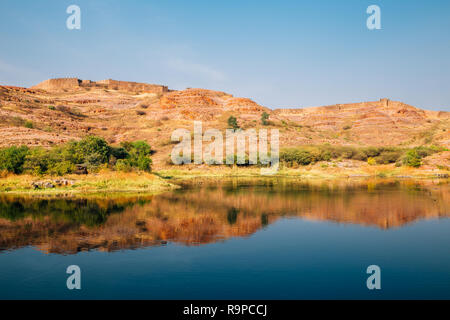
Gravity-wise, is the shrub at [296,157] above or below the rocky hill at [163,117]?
below

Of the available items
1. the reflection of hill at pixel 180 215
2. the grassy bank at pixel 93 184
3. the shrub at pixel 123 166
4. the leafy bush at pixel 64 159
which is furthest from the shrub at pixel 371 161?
the shrub at pixel 123 166

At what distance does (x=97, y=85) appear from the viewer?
161000mm

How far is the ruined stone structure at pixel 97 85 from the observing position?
154 meters

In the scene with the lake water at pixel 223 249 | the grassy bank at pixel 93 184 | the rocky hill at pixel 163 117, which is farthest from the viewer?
the rocky hill at pixel 163 117

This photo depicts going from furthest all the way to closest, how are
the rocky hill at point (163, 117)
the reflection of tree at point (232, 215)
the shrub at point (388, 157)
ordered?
1. the rocky hill at point (163, 117)
2. the shrub at point (388, 157)
3. the reflection of tree at point (232, 215)

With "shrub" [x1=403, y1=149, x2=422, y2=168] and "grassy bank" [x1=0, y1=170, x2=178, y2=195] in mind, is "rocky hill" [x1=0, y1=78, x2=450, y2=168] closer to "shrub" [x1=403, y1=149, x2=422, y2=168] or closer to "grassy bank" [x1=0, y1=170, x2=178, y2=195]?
"grassy bank" [x1=0, y1=170, x2=178, y2=195]

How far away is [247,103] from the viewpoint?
4924 inches

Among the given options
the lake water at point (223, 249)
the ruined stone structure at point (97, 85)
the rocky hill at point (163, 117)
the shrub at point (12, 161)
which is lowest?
the lake water at point (223, 249)

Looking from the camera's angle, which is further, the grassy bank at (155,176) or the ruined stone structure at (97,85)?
the ruined stone structure at (97,85)

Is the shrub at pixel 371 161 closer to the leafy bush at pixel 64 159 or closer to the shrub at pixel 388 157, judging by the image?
the shrub at pixel 388 157

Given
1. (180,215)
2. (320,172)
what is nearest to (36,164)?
(180,215)

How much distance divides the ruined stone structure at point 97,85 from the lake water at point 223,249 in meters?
141
